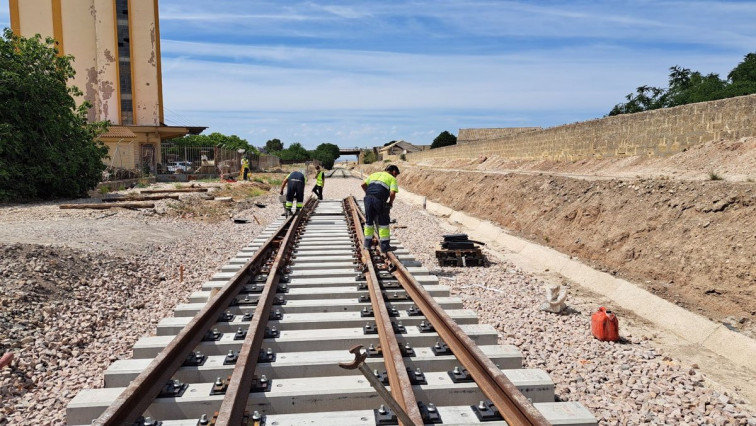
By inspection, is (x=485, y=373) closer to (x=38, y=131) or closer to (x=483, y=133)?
(x=38, y=131)

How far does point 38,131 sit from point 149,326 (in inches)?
642

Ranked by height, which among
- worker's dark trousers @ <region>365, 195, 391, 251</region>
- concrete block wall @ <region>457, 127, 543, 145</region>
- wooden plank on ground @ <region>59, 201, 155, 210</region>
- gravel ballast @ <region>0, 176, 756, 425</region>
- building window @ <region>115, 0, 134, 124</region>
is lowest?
gravel ballast @ <region>0, 176, 756, 425</region>

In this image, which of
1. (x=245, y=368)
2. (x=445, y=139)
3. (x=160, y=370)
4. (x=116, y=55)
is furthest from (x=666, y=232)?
(x=445, y=139)

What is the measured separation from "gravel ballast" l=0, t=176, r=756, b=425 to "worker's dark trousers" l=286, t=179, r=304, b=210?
3.15m

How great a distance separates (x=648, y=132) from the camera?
1642cm

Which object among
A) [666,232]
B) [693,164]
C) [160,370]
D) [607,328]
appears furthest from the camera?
[693,164]

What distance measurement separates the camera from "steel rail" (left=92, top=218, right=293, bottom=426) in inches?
121

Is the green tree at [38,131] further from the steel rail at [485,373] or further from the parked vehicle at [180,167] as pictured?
the parked vehicle at [180,167]

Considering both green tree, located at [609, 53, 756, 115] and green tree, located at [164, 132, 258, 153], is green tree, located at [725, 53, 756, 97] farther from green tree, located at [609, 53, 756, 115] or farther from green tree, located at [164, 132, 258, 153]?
green tree, located at [164, 132, 258, 153]

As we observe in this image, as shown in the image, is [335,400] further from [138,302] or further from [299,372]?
[138,302]

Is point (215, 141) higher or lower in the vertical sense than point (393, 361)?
higher

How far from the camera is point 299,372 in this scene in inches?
159

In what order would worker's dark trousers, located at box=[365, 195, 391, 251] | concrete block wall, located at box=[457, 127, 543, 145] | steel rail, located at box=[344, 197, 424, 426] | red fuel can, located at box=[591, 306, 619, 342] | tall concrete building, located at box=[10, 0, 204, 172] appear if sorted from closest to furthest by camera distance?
steel rail, located at box=[344, 197, 424, 426]
red fuel can, located at box=[591, 306, 619, 342]
worker's dark trousers, located at box=[365, 195, 391, 251]
tall concrete building, located at box=[10, 0, 204, 172]
concrete block wall, located at box=[457, 127, 543, 145]

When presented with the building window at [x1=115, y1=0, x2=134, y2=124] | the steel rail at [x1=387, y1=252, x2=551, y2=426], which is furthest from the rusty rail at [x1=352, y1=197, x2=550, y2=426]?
the building window at [x1=115, y1=0, x2=134, y2=124]
